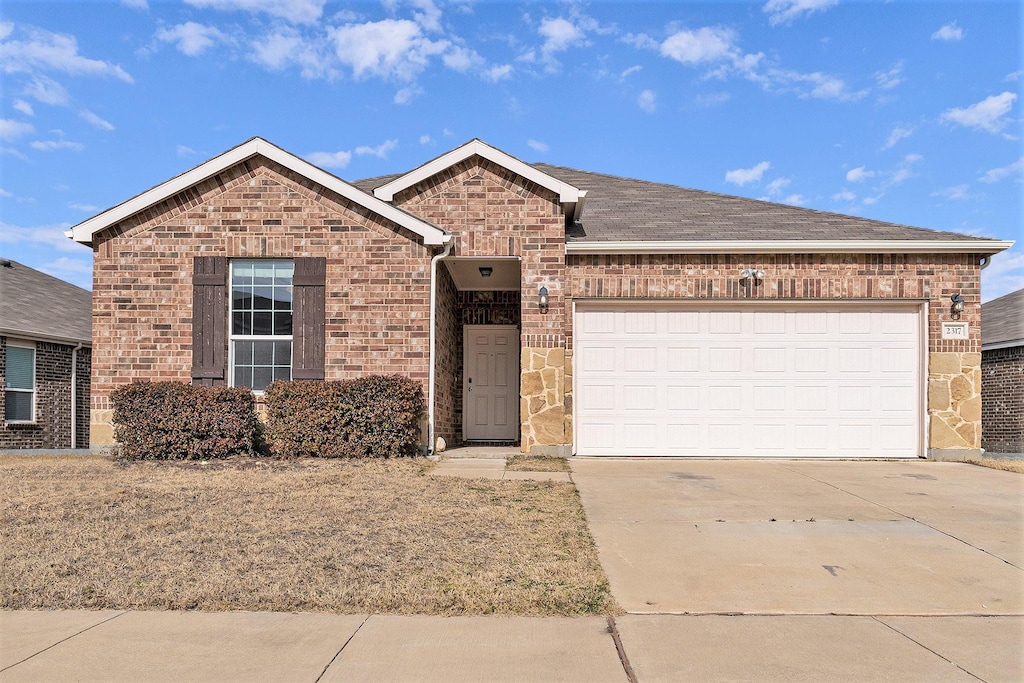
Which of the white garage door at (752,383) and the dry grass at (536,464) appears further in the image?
the white garage door at (752,383)

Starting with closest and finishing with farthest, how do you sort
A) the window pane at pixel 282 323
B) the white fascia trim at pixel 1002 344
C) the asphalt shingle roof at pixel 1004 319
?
1. the window pane at pixel 282 323
2. the white fascia trim at pixel 1002 344
3. the asphalt shingle roof at pixel 1004 319

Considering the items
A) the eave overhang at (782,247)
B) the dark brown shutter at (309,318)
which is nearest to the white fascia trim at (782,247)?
the eave overhang at (782,247)

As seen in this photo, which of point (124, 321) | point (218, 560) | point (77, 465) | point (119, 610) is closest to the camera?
point (119, 610)

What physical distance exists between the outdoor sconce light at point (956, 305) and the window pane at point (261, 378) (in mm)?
10285

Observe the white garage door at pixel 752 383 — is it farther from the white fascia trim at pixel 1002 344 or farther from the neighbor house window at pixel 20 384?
the neighbor house window at pixel 20 384

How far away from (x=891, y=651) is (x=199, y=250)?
9959 millimetres

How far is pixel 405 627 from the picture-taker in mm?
3727

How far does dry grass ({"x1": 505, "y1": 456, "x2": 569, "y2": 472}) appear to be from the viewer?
9008mm

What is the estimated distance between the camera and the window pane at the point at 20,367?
14391 mm

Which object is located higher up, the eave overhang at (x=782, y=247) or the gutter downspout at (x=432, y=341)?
the eave overhang at (x=782, y=247)

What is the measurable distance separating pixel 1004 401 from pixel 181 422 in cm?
1622

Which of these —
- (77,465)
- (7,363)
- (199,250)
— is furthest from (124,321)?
(7,363)

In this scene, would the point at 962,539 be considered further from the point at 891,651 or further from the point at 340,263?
the point at 340,263

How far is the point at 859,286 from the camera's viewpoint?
1063 cm
